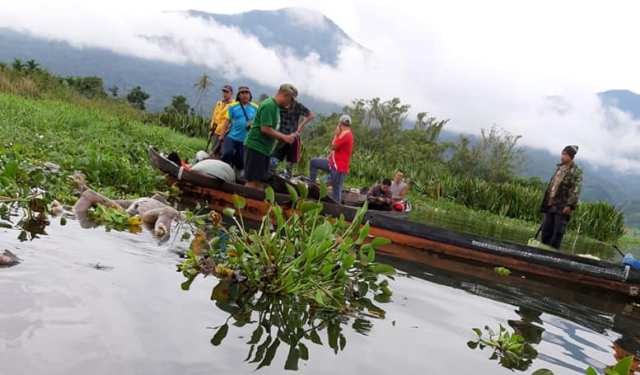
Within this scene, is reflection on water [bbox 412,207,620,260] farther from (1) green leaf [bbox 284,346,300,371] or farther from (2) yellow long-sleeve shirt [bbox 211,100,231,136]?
(1) green leaf [bbox 284,346,300,371]

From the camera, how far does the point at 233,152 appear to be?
9062mm

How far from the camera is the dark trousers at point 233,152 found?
892 centimetres

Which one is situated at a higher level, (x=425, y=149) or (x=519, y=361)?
(x=425, y=149)

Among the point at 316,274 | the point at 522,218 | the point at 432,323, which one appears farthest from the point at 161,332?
the point at 522,218

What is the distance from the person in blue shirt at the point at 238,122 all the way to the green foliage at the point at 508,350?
570cm

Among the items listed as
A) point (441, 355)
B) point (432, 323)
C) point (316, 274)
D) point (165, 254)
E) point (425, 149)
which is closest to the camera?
point (441, 355)

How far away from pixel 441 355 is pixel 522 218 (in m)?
20.9

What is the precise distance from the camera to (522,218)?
2286 cm

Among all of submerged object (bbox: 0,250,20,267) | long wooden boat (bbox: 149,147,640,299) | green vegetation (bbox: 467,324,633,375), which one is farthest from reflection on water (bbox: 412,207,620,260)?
submerged object (bbox: 0,250,20,267)

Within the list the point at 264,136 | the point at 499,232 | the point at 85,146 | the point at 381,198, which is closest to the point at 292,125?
the point at 264,136

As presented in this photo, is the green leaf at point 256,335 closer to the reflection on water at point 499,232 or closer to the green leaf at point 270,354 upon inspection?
the green leaf at point 270,354

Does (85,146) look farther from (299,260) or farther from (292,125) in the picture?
(299,260)

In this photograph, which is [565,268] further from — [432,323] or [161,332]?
[161,332]

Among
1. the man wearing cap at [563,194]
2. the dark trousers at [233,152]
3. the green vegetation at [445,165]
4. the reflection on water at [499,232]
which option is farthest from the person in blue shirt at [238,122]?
the green vegetation at [445,165]
